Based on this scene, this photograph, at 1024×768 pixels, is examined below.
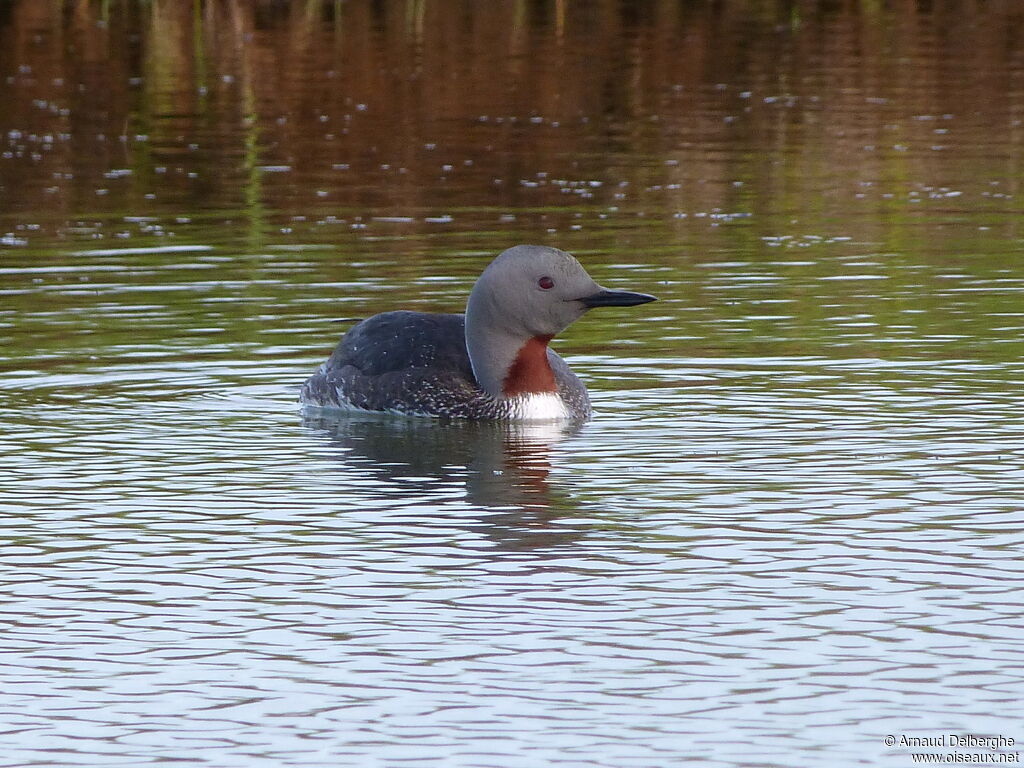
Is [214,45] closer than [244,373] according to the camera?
No

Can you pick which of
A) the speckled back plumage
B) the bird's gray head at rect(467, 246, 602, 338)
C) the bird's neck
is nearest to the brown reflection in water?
the speckled back plumage

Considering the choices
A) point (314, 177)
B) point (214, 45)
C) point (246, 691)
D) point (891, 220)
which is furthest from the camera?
point (214, 45)

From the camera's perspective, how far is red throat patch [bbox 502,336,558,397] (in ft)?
41.6

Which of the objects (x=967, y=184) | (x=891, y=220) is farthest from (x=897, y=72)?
(x=891, y=220)

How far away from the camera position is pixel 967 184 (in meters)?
22.6

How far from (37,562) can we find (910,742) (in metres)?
4.24

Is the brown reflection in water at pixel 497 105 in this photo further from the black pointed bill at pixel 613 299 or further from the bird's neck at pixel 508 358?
the black pointed bill at pixel 613 299

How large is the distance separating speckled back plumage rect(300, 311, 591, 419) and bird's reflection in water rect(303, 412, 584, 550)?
0.10 metres

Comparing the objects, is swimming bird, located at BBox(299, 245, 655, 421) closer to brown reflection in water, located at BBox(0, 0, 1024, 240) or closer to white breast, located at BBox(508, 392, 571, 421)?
white breast, located at BBox(508, 392, 571, 421)

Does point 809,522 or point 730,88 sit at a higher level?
point 730,88

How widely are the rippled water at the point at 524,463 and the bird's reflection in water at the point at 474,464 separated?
4 centimetres

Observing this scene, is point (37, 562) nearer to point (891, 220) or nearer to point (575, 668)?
point (575, 668)

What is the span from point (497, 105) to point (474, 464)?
2049cm

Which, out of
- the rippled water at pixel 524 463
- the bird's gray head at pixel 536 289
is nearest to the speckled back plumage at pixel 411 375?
the rippled water at pixel 524 463
